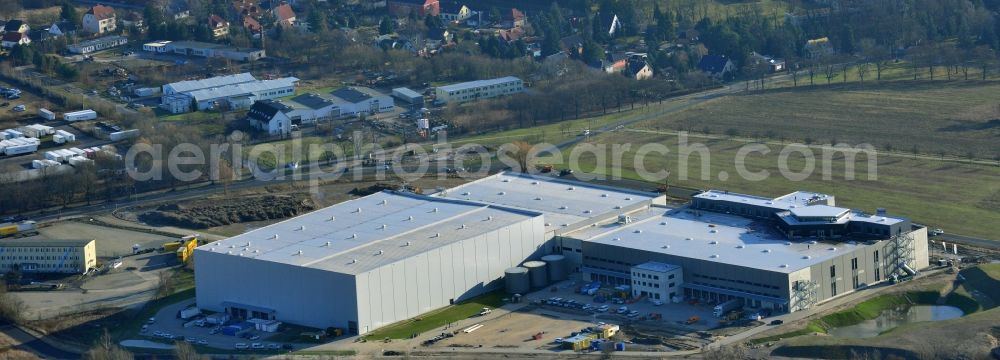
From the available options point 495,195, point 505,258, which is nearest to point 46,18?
point 495,195

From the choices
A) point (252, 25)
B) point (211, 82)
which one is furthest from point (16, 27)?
point (211, 82)

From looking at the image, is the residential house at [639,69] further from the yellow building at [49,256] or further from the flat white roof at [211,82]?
the yellow building at [49,256]

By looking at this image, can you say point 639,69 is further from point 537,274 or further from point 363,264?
point 363,264

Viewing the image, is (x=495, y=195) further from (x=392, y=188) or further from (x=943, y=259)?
(x=943, y=259)

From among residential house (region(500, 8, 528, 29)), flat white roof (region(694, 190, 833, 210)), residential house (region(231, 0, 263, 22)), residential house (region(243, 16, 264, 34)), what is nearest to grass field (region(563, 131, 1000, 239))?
flat white roof (region(694, 190, 833, 210))

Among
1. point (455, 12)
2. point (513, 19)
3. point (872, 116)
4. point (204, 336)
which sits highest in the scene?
point (455, 12)

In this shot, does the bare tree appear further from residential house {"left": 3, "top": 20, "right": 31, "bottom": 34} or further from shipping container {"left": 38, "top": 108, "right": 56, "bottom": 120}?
residential house {"left": 3, "top": 20, "right": 31, "bottom": 34}
